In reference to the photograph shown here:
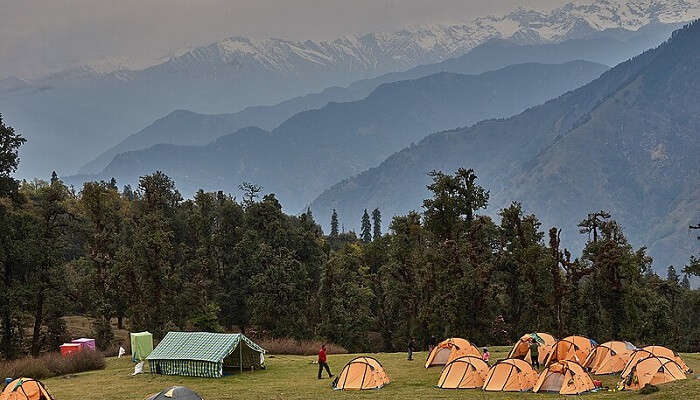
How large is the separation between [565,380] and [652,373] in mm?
3987

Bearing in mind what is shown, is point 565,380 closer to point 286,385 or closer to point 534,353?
point 534,353

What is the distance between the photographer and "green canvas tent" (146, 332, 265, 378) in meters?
43.8

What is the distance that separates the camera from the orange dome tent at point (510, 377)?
115 feet

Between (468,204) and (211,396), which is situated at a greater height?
(468,204)

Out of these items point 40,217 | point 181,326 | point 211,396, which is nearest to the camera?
point 211,396

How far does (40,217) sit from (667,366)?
48145 millimetres

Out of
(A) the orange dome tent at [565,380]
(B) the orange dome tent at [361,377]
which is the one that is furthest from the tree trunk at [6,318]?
(A) the orange dome tent at [565,380]

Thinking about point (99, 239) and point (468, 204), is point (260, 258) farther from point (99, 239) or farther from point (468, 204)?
point (468, 204)

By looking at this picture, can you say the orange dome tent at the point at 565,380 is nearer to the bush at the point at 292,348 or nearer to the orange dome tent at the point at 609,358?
the orange dome tent at the point at 609,358

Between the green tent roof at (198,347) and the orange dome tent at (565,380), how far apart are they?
18639 mm

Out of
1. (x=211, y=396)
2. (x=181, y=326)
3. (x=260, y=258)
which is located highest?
(x=260, y=258)

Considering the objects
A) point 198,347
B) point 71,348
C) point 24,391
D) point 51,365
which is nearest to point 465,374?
point 198,347

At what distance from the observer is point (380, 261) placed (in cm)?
9425

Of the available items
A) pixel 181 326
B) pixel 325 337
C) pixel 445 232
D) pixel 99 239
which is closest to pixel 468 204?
pixel 445 232
